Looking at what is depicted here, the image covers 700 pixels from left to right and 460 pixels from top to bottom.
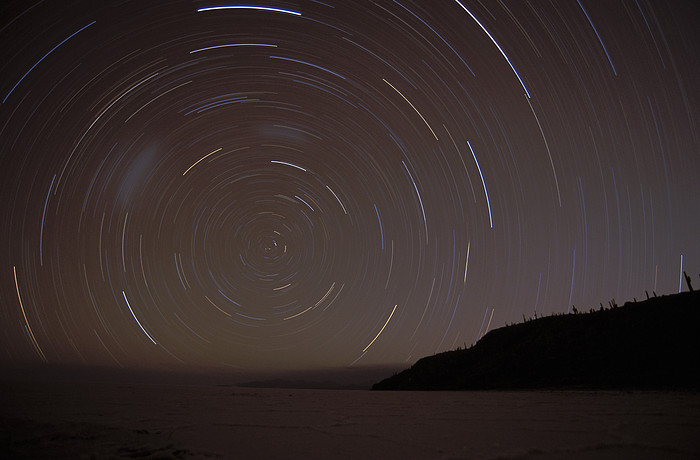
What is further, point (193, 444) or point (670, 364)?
point (670, 364)

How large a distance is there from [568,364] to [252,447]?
24.1 m

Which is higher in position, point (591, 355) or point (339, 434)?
point (591, 355)

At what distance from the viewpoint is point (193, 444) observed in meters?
3.82

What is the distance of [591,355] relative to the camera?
21062mm

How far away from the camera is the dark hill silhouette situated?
1783 cm

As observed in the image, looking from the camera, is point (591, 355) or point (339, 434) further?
point (591, 355)

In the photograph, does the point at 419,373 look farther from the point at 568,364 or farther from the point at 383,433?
the point at 383,433

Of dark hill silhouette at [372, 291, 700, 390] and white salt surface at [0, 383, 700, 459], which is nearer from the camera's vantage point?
white salt surface at [0, 383, 700, 459]

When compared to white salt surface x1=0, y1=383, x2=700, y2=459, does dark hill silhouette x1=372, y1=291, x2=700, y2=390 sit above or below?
above

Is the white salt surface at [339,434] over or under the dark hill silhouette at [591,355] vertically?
under

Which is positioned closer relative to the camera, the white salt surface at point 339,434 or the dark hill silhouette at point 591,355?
the white salt surface at point 339,434

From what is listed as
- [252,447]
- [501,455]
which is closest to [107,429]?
[252,447]

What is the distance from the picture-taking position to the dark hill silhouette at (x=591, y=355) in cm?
1783

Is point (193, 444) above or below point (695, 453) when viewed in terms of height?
below
